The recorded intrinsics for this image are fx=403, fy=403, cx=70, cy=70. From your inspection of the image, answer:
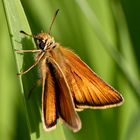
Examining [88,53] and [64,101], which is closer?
[64,101]

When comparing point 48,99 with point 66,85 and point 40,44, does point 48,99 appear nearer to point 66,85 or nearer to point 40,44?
point 66,85

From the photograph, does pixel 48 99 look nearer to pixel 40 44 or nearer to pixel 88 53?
pixel 40 44

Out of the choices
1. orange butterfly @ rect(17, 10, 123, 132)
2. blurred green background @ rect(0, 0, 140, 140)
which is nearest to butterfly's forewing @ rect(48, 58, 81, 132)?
orange butterfly @ rect(17, 10, 123, 132)

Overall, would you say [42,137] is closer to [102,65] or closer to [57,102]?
[57,102]

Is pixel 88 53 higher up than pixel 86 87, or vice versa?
pixel 88 53

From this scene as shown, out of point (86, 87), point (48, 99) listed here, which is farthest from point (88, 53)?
point (48, 99)

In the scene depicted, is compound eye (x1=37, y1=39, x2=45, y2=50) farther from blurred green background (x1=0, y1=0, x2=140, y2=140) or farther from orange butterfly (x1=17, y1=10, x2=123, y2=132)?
blurred green background (x1=0, y1=0, x2=140, y2=140)

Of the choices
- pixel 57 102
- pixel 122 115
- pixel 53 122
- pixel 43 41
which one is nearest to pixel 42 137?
pixel 53 122

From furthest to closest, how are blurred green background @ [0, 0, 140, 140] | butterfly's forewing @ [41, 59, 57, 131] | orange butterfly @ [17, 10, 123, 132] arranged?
blurred green background @ [0, 0, 140, 140], orange butterfly @ [17, 10, 123, 132], butterfly's forewing @ [41, 59, 57, 131]
